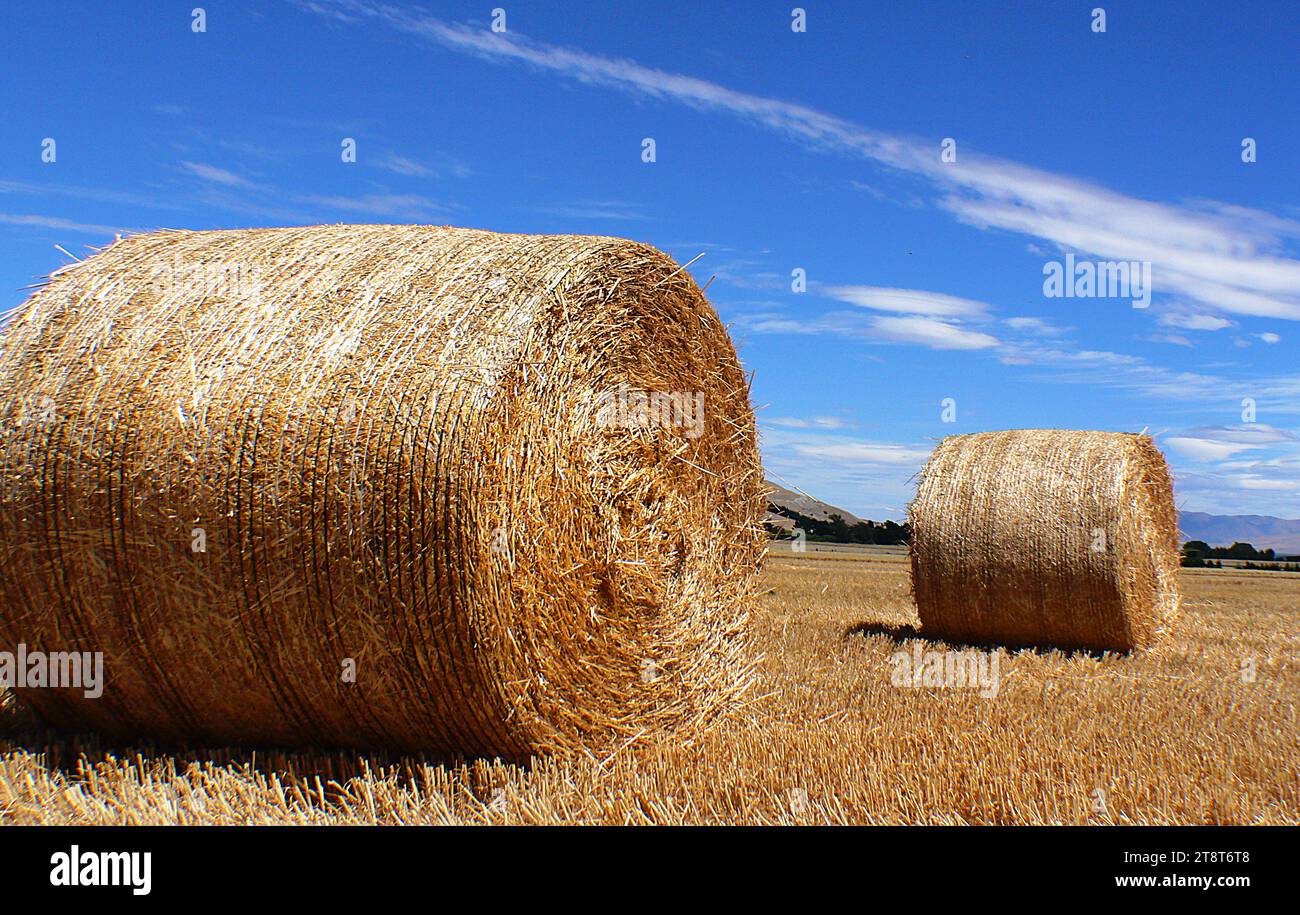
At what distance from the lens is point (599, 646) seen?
5273mm

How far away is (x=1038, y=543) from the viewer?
9.12 metres

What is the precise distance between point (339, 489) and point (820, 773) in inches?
95.2

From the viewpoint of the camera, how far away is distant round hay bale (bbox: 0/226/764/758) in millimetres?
4418

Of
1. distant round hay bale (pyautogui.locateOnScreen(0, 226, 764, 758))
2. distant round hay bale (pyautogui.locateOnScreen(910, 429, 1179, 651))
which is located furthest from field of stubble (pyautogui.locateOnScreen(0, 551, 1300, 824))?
distant round hay bale (pyautogui.locateOnScreen(910, 429, 1179, 651))

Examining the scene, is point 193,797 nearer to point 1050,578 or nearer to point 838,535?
point 1050,578

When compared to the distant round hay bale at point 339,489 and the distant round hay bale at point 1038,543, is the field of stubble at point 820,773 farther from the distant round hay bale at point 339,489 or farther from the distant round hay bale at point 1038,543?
the distant round hay bale at point 1038,543

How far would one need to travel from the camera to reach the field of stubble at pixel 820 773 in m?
4.23

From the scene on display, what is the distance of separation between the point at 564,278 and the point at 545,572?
1354 mm

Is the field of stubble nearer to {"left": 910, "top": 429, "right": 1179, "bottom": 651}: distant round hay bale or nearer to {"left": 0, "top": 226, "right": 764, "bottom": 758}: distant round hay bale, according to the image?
{"left": 0, "top": 226, "right": 764, "bottom": 758}: distant round hay bale

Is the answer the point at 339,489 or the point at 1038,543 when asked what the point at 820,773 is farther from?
the point at 1038,543

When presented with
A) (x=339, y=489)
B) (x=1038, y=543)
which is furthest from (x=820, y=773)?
(x=1038, y=543)

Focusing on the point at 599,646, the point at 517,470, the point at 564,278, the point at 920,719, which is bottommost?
the point at 920,719
